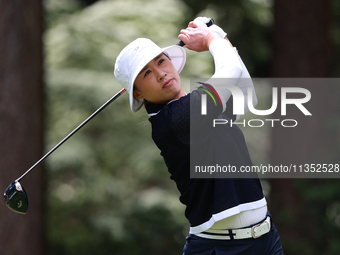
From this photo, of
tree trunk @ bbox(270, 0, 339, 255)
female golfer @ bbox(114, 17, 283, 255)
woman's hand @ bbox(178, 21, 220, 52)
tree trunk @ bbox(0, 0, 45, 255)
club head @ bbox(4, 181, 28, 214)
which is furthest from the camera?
tree trunk @ bbox(270, 0, 339, 255)

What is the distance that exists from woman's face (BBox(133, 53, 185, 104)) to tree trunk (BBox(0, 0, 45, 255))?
9.05 ft

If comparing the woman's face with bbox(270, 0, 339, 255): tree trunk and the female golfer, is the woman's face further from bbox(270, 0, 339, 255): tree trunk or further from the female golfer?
bbox(270, 0, 339, 255): tree trunk

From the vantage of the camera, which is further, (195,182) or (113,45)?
(113,45)

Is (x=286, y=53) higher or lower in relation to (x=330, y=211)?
higher

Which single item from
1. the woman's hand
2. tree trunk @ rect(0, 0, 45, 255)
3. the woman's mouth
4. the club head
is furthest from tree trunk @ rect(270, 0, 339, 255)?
the woman's mouth

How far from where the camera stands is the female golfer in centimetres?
191

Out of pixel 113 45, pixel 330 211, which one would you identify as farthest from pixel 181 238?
pixel 113 45

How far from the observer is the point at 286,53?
613cm

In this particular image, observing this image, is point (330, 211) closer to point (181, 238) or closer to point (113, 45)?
point (181, 238)

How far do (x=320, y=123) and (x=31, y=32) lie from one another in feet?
12.2

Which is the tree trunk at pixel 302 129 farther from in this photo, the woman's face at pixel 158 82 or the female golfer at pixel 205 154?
the woman's face at pixel 158 82

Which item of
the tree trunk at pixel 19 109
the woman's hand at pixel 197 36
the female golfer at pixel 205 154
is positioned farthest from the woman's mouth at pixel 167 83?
the tree trunk at pixel 19 109

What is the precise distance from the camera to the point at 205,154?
1991mm

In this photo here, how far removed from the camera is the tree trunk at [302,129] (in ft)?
18.5
